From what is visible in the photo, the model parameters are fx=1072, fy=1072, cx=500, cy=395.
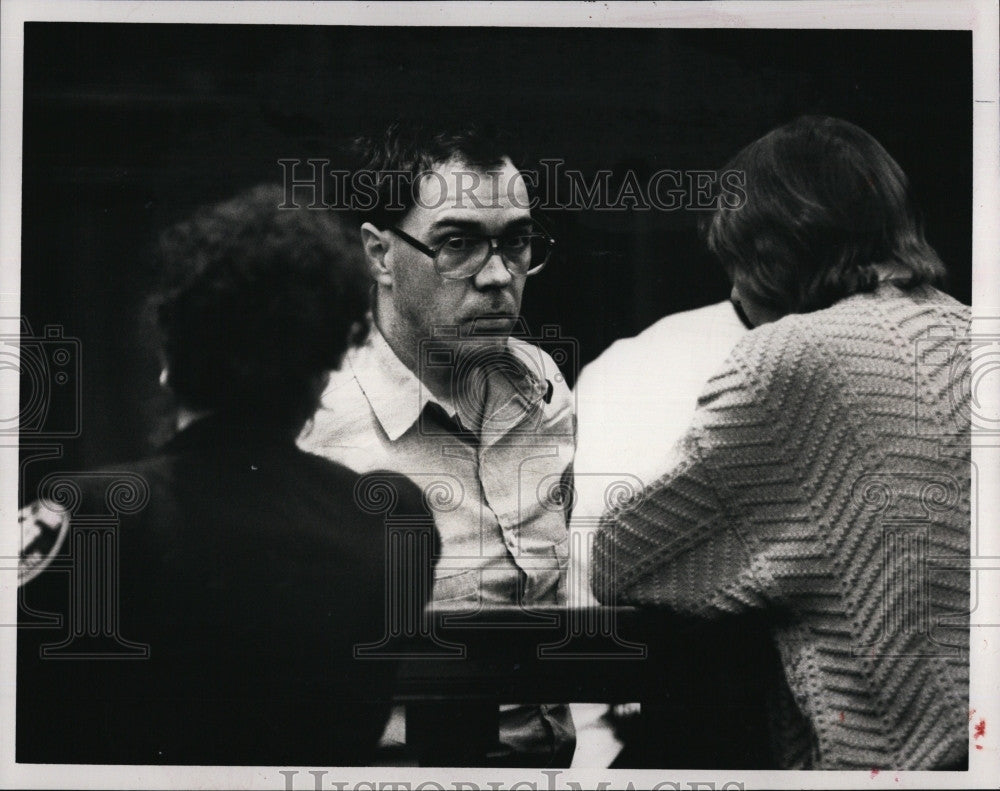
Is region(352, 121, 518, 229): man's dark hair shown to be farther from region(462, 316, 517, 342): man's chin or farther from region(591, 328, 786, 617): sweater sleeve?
region(591, 328, 786, 617): sweater sleeve

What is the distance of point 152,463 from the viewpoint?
288 centimetres

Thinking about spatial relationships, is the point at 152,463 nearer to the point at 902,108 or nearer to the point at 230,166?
the point at 230,166

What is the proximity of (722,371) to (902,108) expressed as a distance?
33.9 inches

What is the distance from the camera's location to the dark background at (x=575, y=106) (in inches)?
112

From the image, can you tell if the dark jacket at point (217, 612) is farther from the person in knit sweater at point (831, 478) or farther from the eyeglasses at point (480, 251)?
the person in knit sweater at point (831, 478)

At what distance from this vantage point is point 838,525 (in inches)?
105

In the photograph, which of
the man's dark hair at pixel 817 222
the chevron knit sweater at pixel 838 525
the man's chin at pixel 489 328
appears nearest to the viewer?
the chevron knit sweater at pixel 838 525

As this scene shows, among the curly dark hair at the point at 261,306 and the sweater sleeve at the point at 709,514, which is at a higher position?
the curly dark hair at the point at 261,306

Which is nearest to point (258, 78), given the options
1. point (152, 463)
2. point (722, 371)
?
point (152, 463)

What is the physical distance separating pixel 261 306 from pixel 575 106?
0.99 metres

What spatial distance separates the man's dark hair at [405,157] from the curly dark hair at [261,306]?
11 cm

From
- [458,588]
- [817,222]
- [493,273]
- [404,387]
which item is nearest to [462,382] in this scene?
[404,387]

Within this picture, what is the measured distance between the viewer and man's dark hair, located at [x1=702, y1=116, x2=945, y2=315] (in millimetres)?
2752

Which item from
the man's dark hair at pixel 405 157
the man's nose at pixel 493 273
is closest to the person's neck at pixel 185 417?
the man's dark hair at pixel 405 157
